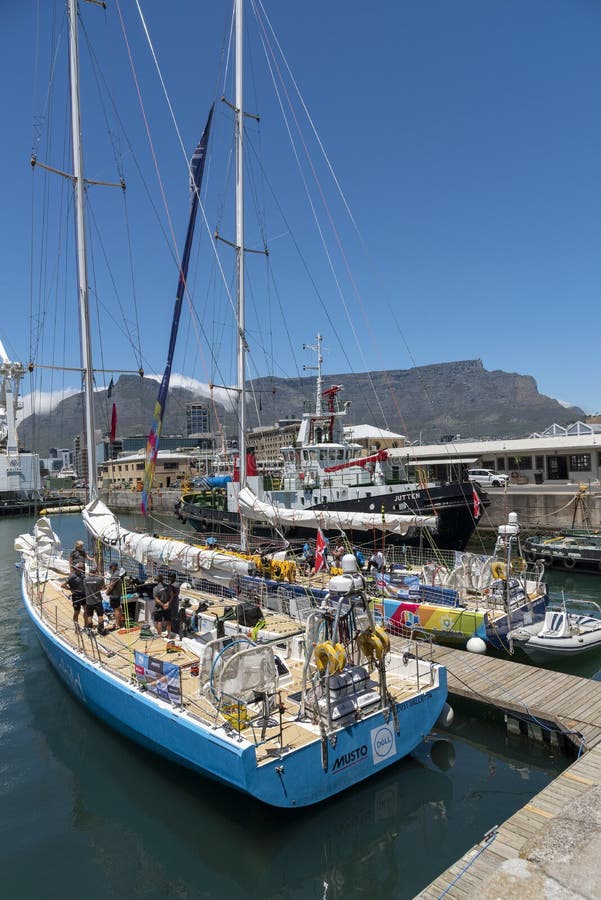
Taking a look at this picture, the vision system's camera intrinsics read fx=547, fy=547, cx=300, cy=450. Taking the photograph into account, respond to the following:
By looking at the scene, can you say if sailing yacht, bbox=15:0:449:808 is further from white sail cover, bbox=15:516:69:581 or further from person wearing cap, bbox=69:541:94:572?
white sail cover, bbox=15:516:69:581

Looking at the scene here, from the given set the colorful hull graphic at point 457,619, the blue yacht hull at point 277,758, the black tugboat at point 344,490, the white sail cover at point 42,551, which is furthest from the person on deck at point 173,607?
the black tugboat at point 344,490

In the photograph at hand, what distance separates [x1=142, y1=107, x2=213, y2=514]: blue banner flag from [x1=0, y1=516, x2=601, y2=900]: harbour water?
8318mm

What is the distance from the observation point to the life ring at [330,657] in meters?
7.64

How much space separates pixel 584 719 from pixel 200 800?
6.76 metres

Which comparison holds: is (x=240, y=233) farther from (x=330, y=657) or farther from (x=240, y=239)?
(x=330, y=657)

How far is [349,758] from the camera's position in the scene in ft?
26.0

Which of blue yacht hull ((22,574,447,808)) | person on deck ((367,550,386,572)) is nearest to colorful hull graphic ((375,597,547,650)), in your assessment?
person on deck ((367,550,386,572))

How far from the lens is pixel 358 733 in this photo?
26.3 ft

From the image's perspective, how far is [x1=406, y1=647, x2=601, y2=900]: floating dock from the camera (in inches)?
185

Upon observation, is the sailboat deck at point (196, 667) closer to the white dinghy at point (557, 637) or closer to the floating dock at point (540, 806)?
the floating dock at point (540, 806)

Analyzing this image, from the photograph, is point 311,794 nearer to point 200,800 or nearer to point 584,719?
point 200,800

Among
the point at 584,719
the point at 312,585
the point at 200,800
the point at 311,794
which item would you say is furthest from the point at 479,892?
the point at 312,585

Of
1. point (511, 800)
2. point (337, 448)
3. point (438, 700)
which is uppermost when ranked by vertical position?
point (337, 448)

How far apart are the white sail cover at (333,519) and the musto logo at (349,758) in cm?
1047
